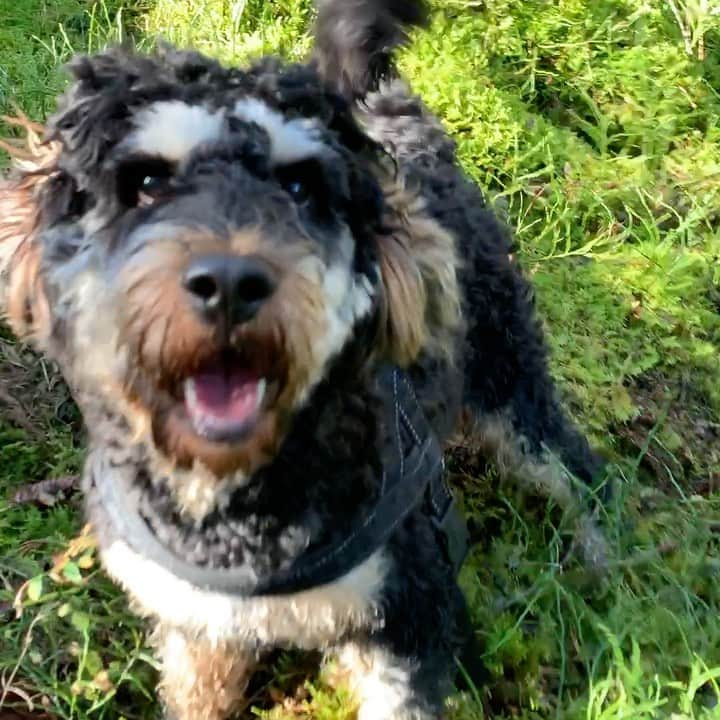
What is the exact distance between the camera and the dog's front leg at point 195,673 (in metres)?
2.85

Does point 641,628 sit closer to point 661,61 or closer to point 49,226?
point 49,226

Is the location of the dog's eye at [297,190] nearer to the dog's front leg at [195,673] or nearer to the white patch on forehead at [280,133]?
the white patch on forehead at [280,133]

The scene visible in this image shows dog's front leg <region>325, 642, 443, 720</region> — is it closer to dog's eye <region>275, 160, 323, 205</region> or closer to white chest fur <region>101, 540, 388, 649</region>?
white chest fur <region>101, 540, 388, 649</region>

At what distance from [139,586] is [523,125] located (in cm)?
311

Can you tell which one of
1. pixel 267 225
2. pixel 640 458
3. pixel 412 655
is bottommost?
pixel 640 458

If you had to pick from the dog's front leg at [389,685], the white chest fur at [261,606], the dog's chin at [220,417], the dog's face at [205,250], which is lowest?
the dog's front leg at [389,685]

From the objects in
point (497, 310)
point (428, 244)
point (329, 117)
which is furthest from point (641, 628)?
point (329, 117)

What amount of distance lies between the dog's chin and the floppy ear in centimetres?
39

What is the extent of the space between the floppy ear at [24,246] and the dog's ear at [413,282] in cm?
71

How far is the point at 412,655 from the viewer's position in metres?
2.72

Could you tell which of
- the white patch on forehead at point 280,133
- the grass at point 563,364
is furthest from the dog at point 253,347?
the grass at point 563,364

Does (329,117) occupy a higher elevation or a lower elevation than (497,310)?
higher

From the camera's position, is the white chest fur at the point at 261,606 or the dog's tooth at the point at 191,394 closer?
the dog's tooth at the point at 191,394

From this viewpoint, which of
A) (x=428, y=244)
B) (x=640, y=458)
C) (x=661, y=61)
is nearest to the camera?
(x=428, y=244)
